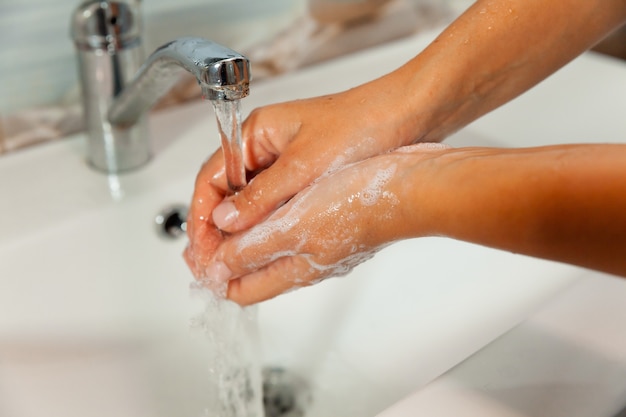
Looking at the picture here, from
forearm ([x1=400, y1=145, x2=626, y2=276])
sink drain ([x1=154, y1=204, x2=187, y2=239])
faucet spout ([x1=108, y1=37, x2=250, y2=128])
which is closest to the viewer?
forearm ([x1=400, y1=145, x2=626, y2=276])

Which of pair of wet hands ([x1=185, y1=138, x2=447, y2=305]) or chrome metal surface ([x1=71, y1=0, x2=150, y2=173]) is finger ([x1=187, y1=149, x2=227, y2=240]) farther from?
chrome metal surface ([x1=71, y1=0, x2=150, y2=173])

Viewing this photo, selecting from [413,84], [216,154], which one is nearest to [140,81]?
[216,154]

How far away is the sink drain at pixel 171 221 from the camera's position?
71 centimetres

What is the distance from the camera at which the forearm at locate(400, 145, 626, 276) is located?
0.36 meters

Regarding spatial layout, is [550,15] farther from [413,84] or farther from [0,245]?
[0,245]

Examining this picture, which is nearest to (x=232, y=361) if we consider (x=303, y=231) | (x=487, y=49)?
(x=303, y=231)

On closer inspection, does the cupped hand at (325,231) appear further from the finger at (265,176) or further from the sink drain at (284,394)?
the sink drain at (284,394)

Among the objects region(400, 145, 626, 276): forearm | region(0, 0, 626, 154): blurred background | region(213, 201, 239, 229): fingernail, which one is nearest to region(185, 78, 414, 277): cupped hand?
region(213, 201, 239, 229): fingernail

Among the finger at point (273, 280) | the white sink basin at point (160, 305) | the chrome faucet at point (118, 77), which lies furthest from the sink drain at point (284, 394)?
the chrome faucet at point (118, 77)

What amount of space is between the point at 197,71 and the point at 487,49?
209 millimetres

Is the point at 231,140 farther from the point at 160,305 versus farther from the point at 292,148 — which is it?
the point at 160,305

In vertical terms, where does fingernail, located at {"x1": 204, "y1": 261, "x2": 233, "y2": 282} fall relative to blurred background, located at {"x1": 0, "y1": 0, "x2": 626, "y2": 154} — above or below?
below

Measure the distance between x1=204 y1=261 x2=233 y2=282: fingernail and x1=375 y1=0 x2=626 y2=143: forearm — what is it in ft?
0.52

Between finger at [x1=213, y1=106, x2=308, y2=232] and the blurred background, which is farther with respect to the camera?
the blurred background
